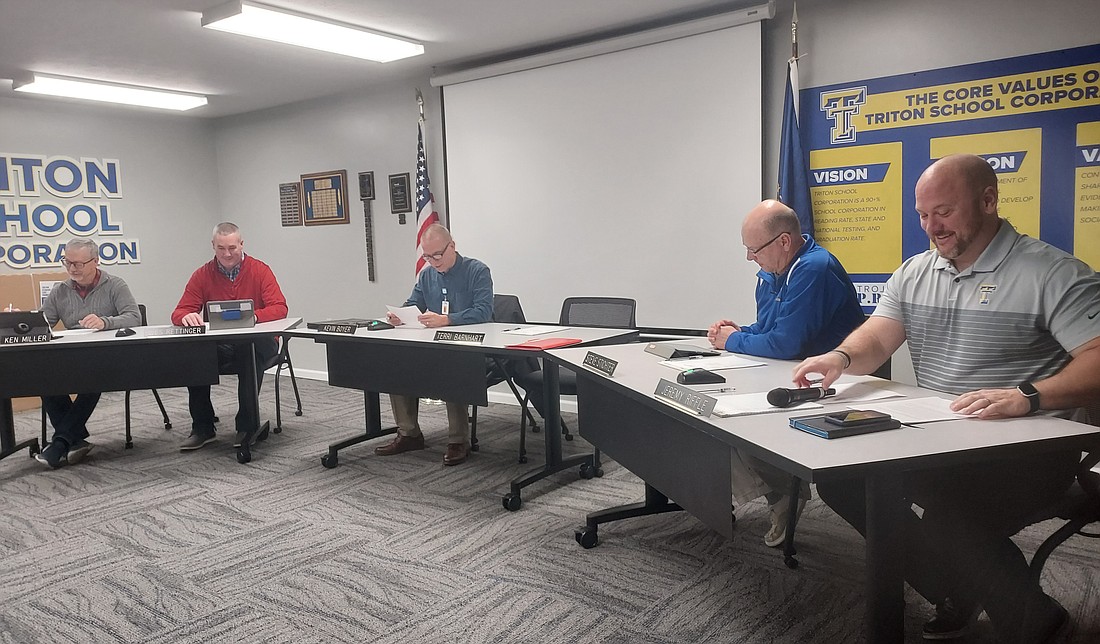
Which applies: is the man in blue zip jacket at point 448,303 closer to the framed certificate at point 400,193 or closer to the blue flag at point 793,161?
the blue flag at point 793,161

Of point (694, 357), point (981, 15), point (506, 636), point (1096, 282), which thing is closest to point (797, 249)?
point (694, 357)

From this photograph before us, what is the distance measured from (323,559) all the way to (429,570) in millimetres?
426

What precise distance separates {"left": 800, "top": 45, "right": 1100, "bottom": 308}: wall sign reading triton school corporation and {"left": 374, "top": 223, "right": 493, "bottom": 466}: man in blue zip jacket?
1871 mm

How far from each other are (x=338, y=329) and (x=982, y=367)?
2807 mm

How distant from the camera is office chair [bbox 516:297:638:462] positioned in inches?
146

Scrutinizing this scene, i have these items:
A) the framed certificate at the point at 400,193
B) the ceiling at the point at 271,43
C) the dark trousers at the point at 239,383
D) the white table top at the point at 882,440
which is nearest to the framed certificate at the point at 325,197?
the framed certificate at the point at 400,193

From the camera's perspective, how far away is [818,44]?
404cm

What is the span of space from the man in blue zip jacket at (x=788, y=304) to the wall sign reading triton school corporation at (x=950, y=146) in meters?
1.49

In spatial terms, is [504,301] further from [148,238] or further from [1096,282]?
[148,238]

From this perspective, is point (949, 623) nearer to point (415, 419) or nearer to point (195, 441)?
point (415, 419)

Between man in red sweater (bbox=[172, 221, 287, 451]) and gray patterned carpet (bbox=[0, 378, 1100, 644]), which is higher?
man in red sweater (bbox=[172, 221, 287, 451])

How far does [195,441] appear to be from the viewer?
4293 mm

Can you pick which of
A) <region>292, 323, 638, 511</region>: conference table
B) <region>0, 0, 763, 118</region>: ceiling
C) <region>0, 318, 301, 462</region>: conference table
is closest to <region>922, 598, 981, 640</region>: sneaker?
<region>292, 323, 638, 511</region>: conference table

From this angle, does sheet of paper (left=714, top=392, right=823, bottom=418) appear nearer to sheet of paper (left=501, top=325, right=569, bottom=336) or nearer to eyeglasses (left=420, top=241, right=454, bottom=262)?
sheet of paper (left=501, top=325, right=569, bottom=336)
